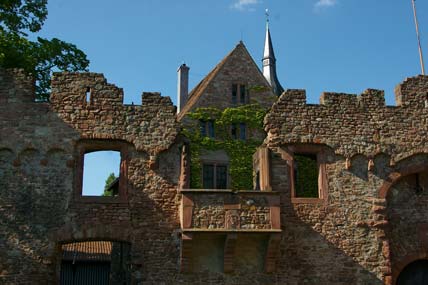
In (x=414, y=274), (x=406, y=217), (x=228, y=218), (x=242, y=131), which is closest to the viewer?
(x=228, y=218)

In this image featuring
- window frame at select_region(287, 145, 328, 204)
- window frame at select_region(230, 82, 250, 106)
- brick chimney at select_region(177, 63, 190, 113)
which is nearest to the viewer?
window frame at select_region(287, 145, 328, 204)

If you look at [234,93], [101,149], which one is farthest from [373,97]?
[101,149]

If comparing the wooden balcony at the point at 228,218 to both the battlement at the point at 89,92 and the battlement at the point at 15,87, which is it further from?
the battlement at the point at 15,87

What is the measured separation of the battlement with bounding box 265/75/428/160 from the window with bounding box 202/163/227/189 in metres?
5.34

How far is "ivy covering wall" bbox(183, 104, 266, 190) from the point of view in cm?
2288

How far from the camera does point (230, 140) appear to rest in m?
23.7

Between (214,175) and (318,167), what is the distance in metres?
6.13

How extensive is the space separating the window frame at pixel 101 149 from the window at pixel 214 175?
6203 millimetres

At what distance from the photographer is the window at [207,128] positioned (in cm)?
2397

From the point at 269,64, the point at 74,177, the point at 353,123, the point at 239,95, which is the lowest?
the point at 74,177

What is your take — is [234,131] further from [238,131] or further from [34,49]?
[34,49]

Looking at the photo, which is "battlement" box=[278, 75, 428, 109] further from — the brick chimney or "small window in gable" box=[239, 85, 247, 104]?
the brick chimney

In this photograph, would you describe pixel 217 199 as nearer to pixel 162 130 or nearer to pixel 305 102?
pixel 162 130

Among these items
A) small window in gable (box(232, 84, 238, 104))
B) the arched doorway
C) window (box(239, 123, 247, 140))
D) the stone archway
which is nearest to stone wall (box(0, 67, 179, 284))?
window (box(239, 123, 247, 140))
